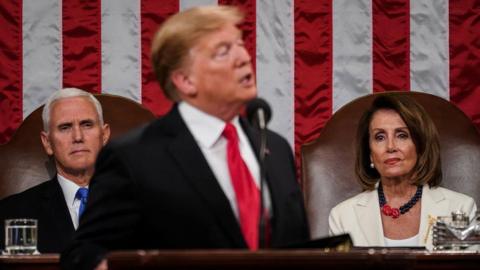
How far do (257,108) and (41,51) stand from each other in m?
2.58

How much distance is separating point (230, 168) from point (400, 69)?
2.55 m

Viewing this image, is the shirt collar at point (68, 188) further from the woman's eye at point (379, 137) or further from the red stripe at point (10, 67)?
the woman's eye at point (379, 137)

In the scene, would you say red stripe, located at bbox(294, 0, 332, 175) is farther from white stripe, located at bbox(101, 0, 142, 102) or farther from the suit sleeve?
the suit sleeve

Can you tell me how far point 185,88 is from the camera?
2.87 meters

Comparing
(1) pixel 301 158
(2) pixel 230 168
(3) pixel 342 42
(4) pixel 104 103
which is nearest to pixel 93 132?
(4) pixel 104 103

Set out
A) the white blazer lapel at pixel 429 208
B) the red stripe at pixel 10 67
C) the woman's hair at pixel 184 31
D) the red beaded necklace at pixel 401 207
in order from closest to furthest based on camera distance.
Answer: the woman's hair at pixel 184 31
the white blazer lapel at pixel 429 208
the red beaded necklace at pixel 401 207
the red stripe at pixel 10 67

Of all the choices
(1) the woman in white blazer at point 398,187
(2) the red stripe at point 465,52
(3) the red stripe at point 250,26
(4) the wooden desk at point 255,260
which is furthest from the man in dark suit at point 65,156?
(4) the wooden desk at point 255,260

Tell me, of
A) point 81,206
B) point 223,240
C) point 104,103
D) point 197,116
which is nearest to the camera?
point 223,240

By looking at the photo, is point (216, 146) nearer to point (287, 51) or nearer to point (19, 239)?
point (19, 239)

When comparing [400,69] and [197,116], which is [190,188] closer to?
[197,116]

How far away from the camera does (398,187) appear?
4.70 meters

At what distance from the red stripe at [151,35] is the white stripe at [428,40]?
1.13 metres

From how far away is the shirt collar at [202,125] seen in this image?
110 inches

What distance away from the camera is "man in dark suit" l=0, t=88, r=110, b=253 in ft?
14.8
